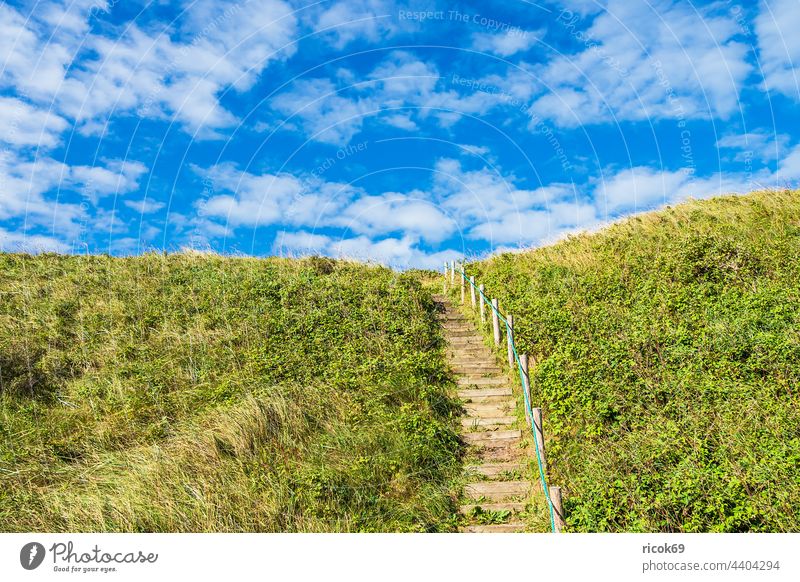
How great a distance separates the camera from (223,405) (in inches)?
489

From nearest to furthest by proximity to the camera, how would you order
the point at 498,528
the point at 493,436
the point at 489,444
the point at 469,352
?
the point at 498,528, the point at 489,444, the point at 493,436, the point at 469,352

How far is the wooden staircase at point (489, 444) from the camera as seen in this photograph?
9672 mm

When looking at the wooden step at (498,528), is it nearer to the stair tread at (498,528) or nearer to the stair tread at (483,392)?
the stair tread at (498,528)

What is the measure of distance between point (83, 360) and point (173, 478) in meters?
7.50

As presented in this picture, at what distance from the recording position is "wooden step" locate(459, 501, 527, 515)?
9.76m

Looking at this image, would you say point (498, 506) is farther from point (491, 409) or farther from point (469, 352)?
point (469, 352)

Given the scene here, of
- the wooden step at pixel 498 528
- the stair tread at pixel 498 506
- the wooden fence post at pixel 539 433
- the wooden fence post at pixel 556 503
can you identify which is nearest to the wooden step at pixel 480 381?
the wooden fence post at pixel 539 433

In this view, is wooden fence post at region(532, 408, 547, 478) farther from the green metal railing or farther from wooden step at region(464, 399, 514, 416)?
wooden step at region(464, 399, 514, 416)
